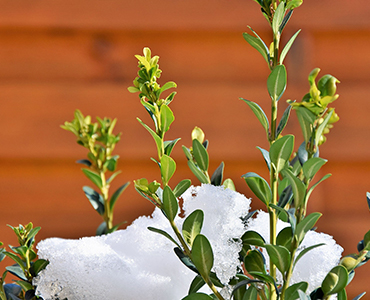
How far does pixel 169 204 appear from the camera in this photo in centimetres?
19

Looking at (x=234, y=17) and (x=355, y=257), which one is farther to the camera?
(x=234, y=17)

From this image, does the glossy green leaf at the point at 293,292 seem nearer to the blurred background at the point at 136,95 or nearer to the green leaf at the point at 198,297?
the green leaf at the point at 198,297

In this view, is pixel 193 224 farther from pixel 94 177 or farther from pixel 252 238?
pixel 94 177

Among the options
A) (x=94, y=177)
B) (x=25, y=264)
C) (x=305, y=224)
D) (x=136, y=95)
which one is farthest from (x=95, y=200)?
(x=136, y=95)

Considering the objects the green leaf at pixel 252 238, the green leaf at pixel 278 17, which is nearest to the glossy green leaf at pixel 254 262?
the green leaf at pixel 252 238

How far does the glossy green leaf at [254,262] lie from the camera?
0.21 metres

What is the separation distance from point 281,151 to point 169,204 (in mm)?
59

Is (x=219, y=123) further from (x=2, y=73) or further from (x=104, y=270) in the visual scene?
(x=104, y=270)

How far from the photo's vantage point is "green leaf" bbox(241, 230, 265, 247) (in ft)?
0.68

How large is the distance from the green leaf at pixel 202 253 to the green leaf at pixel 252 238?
3cm

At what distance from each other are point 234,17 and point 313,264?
770mm

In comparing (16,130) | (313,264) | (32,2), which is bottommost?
(313,264)

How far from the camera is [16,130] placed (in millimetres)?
889

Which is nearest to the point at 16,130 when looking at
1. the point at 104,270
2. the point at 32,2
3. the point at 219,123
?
the point at 32,2
